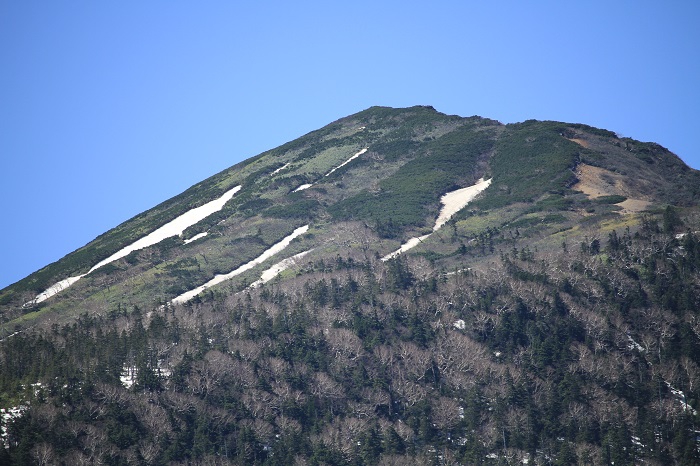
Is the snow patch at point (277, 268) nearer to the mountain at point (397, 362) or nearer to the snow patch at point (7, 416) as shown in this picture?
the mountain at point (397, 362)

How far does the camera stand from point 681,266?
143 metres

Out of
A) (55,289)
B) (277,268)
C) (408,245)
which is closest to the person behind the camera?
(277,268)

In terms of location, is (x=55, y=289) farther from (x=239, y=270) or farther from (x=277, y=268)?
(x=277, y=268)

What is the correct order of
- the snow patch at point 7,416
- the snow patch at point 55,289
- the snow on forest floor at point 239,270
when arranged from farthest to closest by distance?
1. the snow patch at point 55,289
2. the snow on forest floor at point 239,270
3. the snow patch at point 7,416

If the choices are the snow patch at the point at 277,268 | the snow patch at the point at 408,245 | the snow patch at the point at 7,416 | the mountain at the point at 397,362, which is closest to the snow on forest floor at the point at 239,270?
the mountain at the point at 397,362

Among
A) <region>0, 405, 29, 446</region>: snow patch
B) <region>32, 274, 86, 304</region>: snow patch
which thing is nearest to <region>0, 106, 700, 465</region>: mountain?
<region>0, 405, 29, 446</region>: snow patch

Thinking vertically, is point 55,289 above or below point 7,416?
above

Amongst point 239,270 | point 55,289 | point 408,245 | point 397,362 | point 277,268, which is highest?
point 55,289

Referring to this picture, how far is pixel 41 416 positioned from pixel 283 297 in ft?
149

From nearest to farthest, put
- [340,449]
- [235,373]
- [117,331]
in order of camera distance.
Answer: [340,449], [235,373], [117,331]

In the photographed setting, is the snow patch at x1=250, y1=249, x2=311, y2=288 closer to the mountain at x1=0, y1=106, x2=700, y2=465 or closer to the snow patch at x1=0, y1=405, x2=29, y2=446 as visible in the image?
the mountain at x1=0, y1=106, x2=700, y2=465

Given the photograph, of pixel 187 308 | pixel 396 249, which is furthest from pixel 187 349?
pixel 396 249

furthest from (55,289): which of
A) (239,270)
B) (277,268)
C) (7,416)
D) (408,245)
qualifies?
(7,416)

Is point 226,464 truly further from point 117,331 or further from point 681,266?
point 681,266
